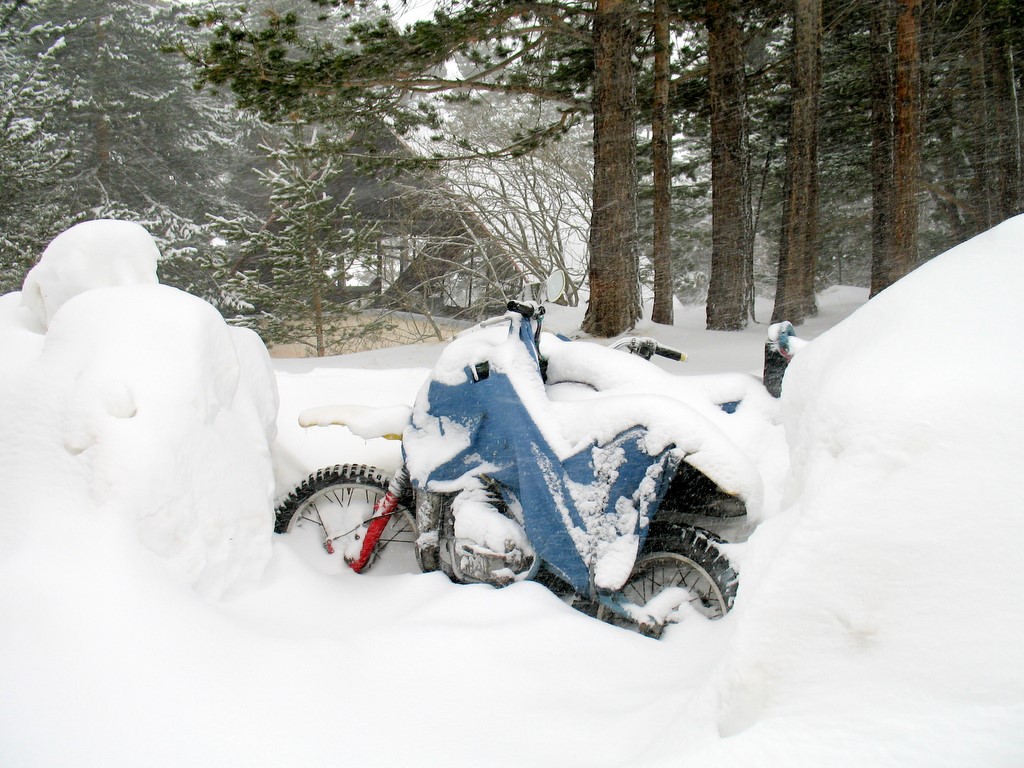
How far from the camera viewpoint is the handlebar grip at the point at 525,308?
2.77 metres

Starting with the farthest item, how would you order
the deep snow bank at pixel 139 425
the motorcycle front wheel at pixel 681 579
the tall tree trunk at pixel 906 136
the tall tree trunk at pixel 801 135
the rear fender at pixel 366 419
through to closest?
the tall tree trunk at pixel 801 135 < the tall tree trunk at pixel 906 136 < the rear fender at pixel 366 419 < the motorcycle front wheel at pixel 681 579 < the deep snow bank at pixel 139 425

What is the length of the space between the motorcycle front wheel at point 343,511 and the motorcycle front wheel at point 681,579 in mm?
1188

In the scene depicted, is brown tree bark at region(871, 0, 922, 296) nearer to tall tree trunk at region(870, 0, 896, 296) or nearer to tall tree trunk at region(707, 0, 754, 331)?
tall tree trunk at region(870, 0, 896, 296)

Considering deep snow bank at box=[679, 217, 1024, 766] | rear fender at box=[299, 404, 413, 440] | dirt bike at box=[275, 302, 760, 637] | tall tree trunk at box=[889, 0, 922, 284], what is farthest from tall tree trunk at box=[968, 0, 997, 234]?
deep snow bank at box=[679, 217, 1024, 766]

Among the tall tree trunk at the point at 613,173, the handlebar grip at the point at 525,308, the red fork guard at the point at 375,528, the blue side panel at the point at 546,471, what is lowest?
the red fork guard at the point at 375,528

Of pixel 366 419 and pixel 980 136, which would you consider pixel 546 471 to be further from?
pixel 980 136

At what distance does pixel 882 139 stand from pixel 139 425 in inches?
362

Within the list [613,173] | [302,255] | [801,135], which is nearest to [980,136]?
[801,135]

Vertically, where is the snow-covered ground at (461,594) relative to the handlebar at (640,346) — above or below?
below

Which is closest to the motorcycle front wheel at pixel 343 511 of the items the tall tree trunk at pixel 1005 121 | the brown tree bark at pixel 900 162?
the brown tree bark at pixel 900 162

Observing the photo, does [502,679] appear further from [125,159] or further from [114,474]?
[125,159]

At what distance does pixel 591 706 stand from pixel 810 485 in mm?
984

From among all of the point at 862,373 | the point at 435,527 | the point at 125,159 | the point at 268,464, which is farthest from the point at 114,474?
the point at 125,159

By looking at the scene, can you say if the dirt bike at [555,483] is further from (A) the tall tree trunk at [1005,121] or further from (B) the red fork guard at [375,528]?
(A) the tall tree trunk at [1005,121]
